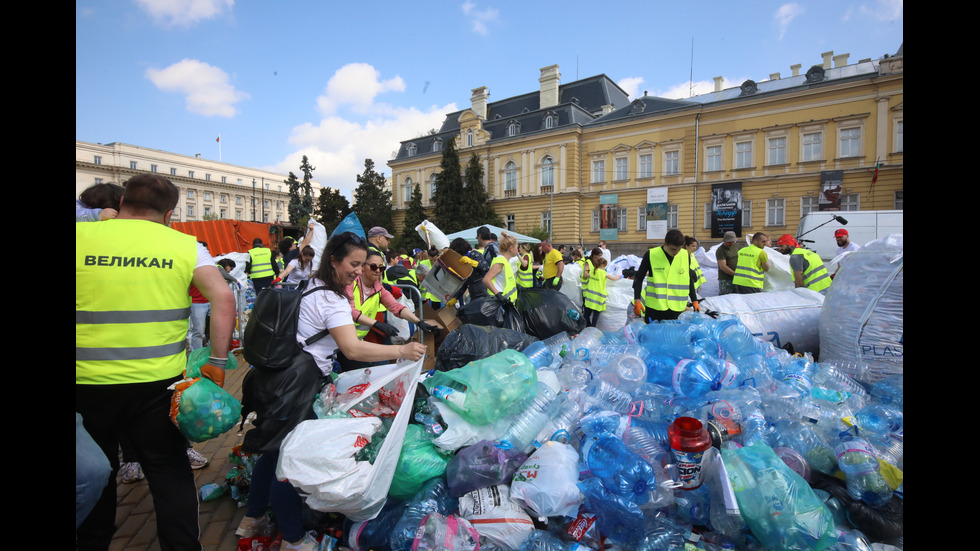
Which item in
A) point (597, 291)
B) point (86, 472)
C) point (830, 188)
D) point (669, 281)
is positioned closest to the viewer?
point (86, 472)

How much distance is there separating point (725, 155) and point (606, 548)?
28956 mm

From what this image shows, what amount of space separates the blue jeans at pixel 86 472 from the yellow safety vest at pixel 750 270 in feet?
21.5

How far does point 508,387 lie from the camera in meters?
2.61

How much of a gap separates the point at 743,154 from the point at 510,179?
15420mm

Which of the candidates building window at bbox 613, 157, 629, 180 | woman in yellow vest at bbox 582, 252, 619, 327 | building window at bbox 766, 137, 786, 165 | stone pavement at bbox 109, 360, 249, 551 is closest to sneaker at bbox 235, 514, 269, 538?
stone pavement at bbox 109, 360, 249, 551

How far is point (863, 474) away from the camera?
2.13m

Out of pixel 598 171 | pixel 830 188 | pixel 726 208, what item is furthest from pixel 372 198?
pixel 830 188

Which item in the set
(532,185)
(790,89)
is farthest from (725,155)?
(532,185)

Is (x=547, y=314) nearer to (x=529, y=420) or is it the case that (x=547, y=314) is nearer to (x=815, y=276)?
(x=529, y=420)

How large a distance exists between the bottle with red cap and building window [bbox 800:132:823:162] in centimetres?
2841

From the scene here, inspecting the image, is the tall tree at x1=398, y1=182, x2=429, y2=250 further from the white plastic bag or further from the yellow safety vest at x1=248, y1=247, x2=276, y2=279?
the white plastic bag

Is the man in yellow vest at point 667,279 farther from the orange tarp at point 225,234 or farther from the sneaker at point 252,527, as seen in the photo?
the orange tarp at point 225,234
